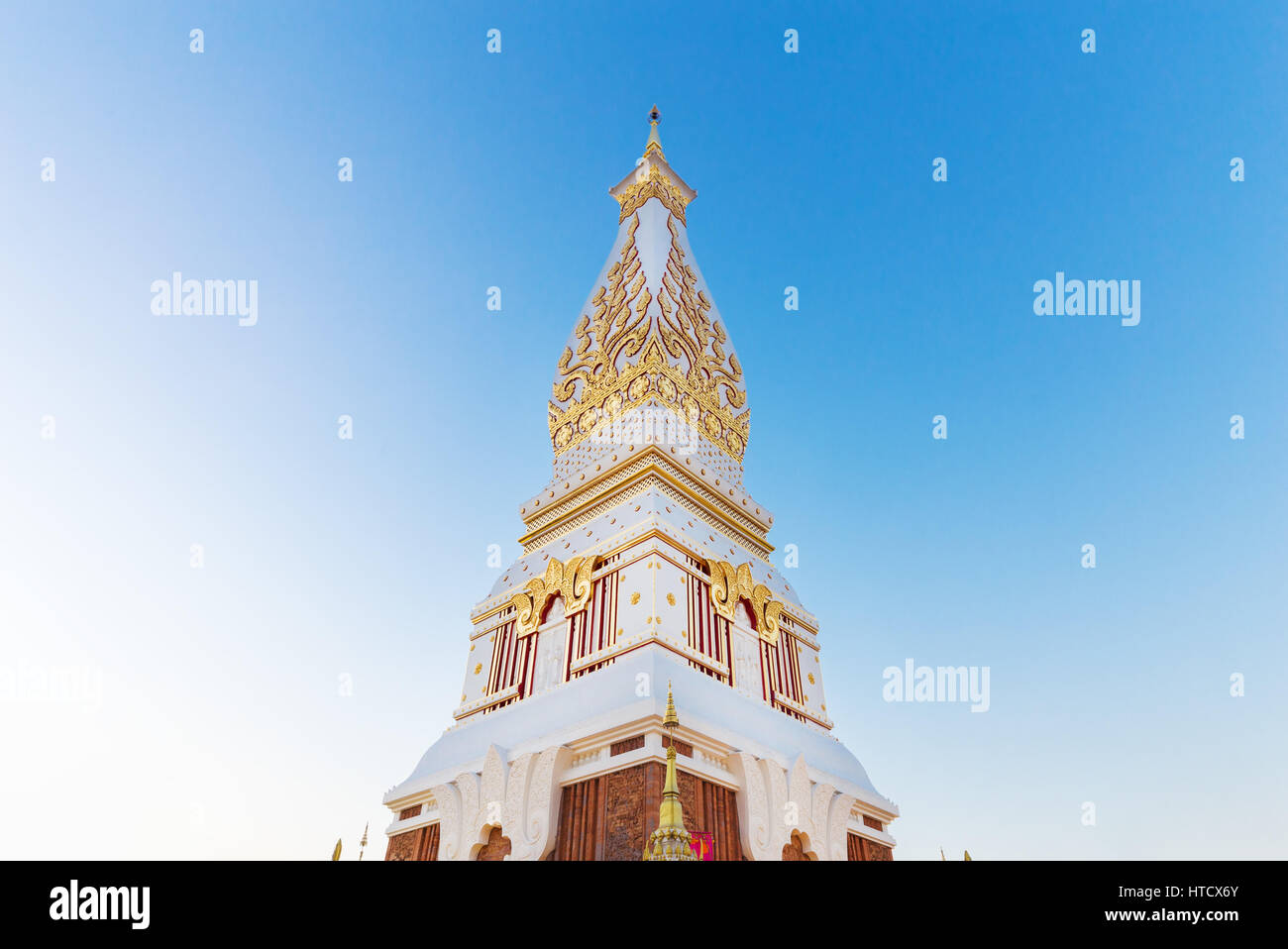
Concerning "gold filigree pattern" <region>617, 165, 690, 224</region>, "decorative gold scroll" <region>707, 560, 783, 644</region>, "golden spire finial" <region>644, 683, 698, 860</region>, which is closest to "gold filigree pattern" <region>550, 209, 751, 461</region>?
"gold filigree pattern" <region>617, 165, 690, 224</region>

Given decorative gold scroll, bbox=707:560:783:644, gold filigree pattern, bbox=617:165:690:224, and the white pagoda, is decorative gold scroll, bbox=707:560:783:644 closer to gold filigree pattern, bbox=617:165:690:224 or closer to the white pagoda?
the white pagoda

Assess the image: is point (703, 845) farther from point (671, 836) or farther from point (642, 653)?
point (642, 653)

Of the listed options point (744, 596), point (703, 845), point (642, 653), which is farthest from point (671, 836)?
point (744, 596)

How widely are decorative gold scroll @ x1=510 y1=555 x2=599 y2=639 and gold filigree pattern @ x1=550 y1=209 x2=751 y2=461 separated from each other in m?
3.88

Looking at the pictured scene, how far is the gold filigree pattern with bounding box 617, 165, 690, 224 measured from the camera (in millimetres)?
21672

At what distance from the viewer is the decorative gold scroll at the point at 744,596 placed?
14.0 metres

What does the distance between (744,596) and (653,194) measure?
12309mm

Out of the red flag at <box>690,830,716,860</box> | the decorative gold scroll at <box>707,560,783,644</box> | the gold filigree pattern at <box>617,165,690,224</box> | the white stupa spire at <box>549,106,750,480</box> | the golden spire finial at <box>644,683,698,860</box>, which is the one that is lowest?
the red flag at <box>690,830,716,860</box>
